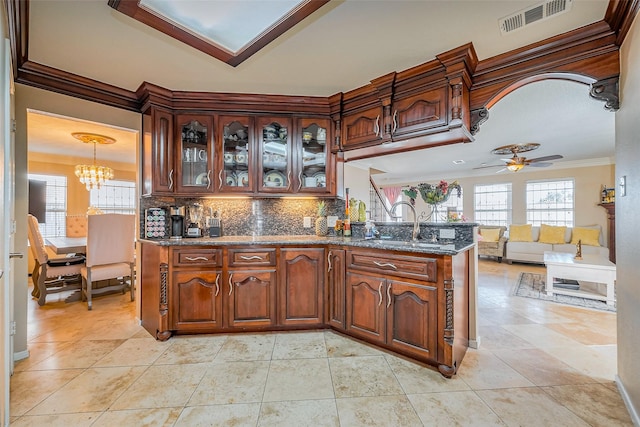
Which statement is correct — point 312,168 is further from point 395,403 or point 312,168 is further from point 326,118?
point 395,403

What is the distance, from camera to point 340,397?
1.71m

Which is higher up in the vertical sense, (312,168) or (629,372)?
(312,168)

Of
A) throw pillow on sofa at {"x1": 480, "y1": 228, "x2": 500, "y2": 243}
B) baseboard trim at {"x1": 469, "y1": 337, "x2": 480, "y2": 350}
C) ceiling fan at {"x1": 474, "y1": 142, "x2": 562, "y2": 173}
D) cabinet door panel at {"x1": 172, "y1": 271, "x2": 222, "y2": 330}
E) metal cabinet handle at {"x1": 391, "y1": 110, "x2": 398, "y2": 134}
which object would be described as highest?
ceiling fan at {"x1": 474, "y1": 142, "x2": 562, "y2": 173}

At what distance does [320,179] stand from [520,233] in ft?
19.5

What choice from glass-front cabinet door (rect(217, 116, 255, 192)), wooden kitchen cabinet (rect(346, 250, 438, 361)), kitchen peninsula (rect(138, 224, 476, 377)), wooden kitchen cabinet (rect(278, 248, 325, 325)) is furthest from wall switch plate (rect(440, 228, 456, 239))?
glass-front cabinet door (rect(217, 116, 255, 192))

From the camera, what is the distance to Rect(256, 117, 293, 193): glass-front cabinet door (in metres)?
2.87

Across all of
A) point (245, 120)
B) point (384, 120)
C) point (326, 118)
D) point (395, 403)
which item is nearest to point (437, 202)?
point (384, 120)

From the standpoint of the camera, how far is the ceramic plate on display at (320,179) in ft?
9.67

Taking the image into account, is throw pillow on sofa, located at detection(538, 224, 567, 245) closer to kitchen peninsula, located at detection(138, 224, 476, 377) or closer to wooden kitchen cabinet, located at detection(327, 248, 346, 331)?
kitchen peninsula, located at detection(138, 224, 476, 377)

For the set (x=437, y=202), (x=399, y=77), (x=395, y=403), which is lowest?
(x=395, y=403)

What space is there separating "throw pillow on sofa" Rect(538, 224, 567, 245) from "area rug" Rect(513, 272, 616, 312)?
1540 millimetres

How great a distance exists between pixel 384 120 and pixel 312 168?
89 centimetres

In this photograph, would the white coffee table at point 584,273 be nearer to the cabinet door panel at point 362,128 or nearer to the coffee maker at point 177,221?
the cabinet door panel at point 362,128

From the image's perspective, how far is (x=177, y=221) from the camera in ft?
9.53
